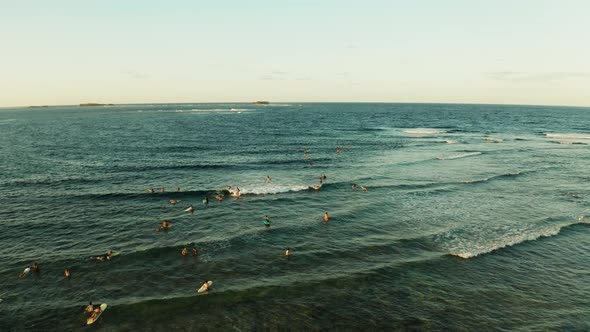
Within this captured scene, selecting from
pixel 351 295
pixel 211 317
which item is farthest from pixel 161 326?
pixel 351 295

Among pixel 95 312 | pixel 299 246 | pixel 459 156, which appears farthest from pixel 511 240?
pixel 459 156

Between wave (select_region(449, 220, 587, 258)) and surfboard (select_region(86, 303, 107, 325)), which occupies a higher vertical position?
wave (select_region(449, 220, 587, 258))

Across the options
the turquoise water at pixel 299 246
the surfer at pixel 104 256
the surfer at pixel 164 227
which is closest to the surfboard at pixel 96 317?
the turquoise water at pixel 299 246

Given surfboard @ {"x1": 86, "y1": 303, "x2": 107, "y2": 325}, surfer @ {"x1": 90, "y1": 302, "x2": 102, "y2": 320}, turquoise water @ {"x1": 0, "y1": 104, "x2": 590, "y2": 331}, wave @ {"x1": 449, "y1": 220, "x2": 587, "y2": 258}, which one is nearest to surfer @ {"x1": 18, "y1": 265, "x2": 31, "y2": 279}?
turquoise water @ {"x1": 0, "y1": 104, "x2": 590, "y2": 331}

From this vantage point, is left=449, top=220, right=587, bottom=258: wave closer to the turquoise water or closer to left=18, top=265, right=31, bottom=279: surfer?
the turquoise water

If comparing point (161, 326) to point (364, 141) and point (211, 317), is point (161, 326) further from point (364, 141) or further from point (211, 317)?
point (364, 141)

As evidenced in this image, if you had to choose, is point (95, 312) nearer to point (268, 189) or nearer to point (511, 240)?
point (268, 189)
